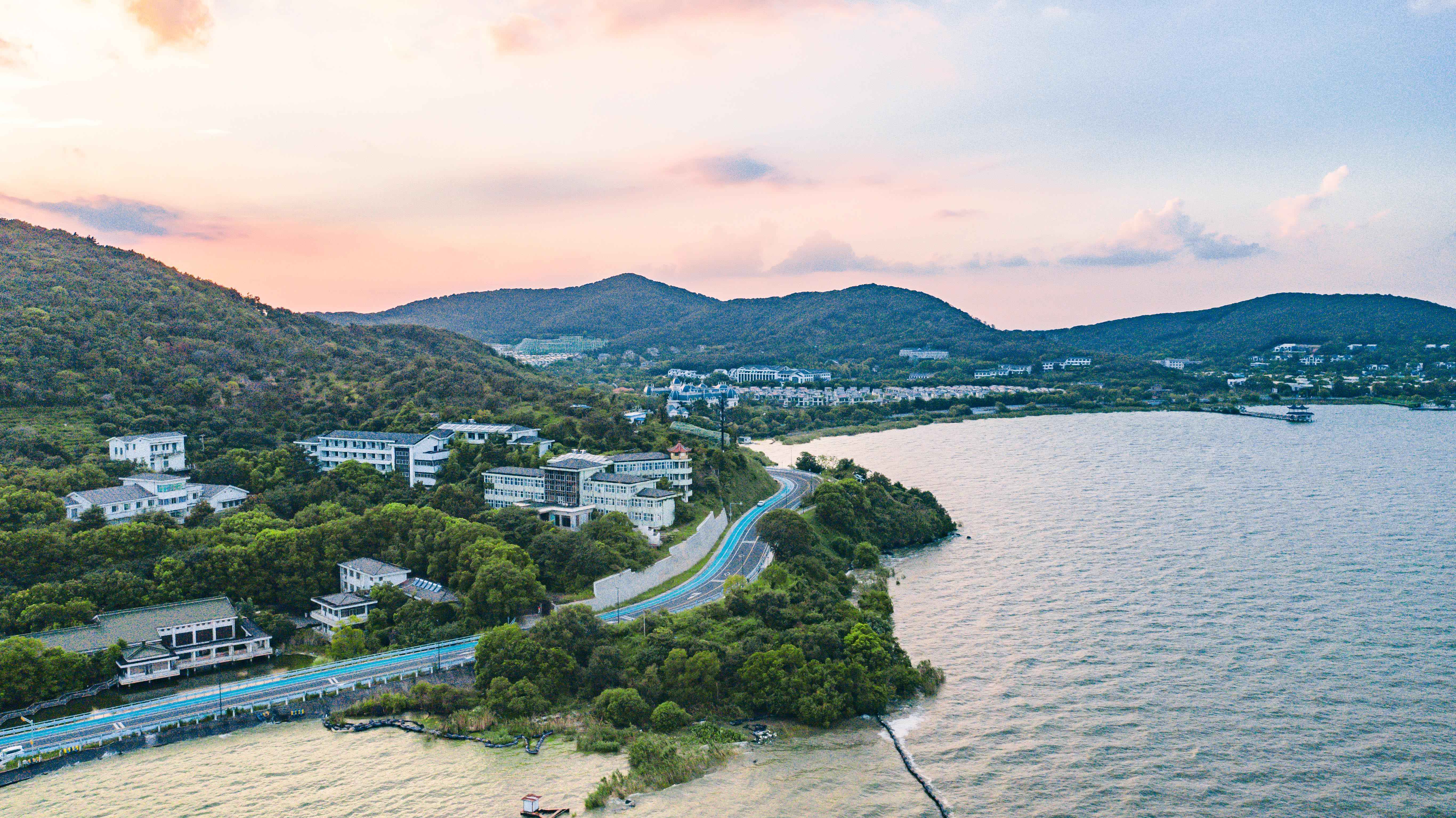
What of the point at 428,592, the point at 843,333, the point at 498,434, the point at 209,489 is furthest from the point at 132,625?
the point at 843,333

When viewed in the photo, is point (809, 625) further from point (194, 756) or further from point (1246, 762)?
point (194, 756)

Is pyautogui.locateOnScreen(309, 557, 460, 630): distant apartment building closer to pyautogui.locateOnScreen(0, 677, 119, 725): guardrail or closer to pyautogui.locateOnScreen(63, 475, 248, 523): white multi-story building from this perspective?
pyautogui.locateOnScreen(0, 677, 119, 725): guardrail

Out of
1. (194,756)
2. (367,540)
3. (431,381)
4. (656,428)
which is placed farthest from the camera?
(431,381)

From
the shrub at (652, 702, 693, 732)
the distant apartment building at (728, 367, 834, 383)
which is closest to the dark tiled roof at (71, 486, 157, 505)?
the shrub at (652, 702, 693, 732)

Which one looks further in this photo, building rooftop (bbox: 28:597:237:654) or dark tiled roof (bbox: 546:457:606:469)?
dark tiled roof (bbox: 546:457:606:469)

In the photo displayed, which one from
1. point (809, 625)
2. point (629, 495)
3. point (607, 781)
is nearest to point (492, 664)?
point (607, 781)

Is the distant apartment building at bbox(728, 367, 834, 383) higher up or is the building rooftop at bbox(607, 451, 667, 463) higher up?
the distant apartment building at bbox(728, 367, 834, 383)
